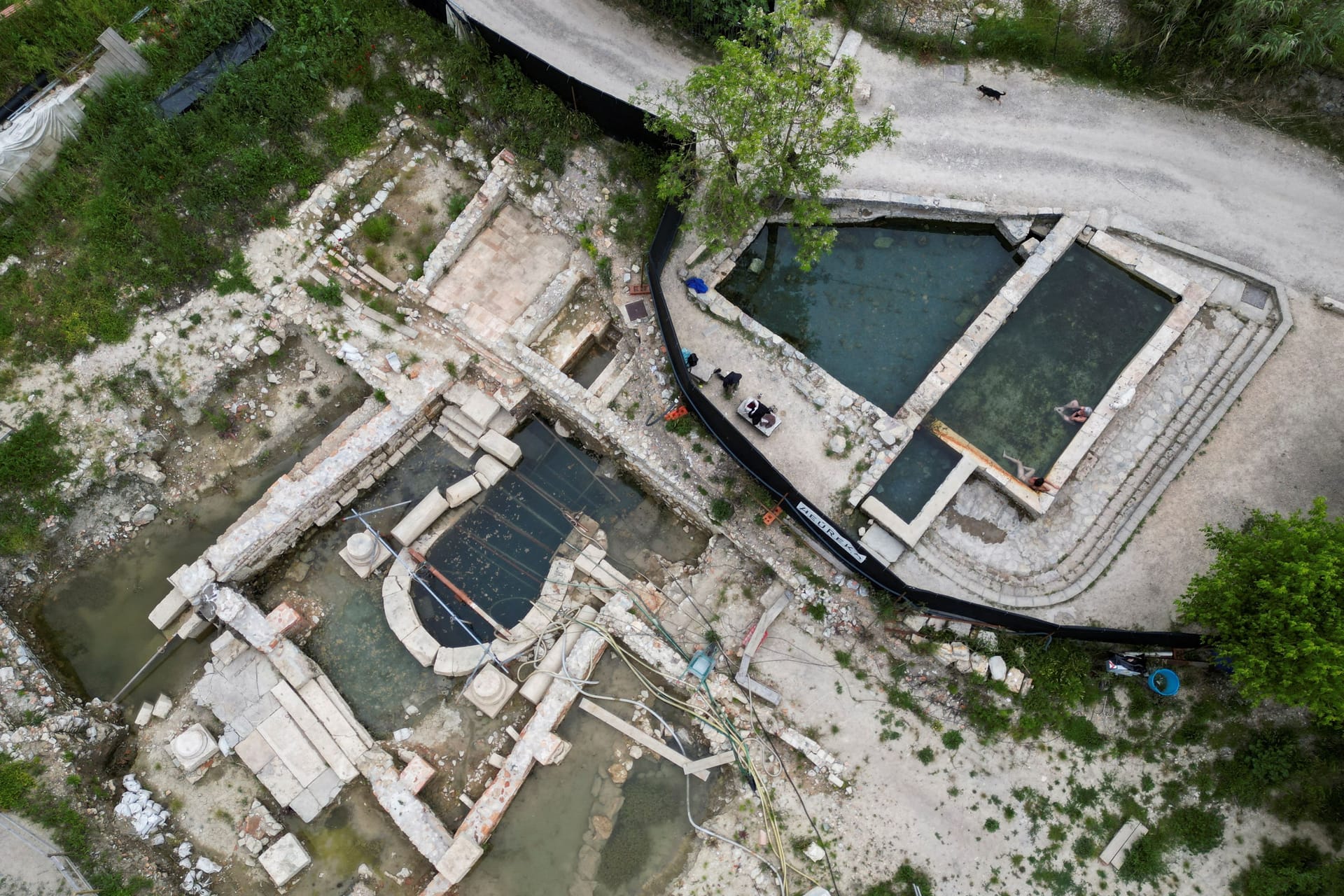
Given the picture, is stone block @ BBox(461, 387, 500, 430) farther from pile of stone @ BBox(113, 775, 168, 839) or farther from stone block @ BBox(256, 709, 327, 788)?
pile of stone @ BBox(113, 775, 168, 839)

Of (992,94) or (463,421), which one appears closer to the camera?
(463,421)

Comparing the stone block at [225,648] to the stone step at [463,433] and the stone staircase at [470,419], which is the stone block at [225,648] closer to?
the stone staircase at [470,419]

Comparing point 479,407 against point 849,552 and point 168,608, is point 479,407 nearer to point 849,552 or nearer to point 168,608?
point 168,608

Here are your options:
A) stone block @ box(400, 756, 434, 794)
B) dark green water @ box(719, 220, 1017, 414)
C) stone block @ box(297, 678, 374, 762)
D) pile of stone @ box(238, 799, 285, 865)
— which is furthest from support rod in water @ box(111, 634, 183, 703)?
dark green water @ box(719, 220, 1017, 414)

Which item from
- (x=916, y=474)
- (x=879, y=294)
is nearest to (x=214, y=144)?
(x=879, y=294)

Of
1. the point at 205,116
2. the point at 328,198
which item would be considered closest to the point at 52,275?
the point at 205,116
